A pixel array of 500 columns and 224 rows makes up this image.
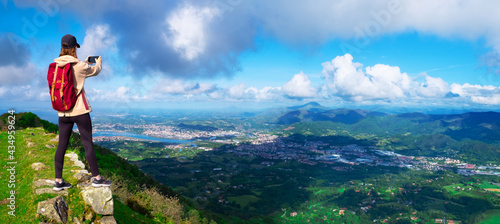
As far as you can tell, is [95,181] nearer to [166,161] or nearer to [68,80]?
[68,80]

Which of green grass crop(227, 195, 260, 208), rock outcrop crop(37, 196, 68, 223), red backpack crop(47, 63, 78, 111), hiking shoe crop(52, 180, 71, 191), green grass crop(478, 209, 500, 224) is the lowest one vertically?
green grass crop(478, 209, 500, 224)

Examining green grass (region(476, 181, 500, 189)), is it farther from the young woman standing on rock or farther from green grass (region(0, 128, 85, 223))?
the young woman standing on rock

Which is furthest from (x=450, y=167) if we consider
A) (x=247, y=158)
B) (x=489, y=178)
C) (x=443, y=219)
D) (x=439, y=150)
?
(x=247, y=158)

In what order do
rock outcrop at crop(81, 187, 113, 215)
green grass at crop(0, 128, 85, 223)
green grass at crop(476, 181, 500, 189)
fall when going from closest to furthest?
green grass at crop(0, 128, 85, 223) → rock outcrop at crop(81, 187, 113, 215) → green grass at crop(476, 181, 500, 189)

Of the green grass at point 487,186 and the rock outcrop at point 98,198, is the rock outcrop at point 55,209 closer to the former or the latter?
the rock outcrop at point 98,198

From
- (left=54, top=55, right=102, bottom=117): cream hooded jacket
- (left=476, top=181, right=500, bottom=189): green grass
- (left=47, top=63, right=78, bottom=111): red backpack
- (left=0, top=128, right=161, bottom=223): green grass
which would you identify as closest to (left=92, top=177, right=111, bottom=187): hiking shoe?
(left=0, top=128, right=161, bottom=223): green grass
